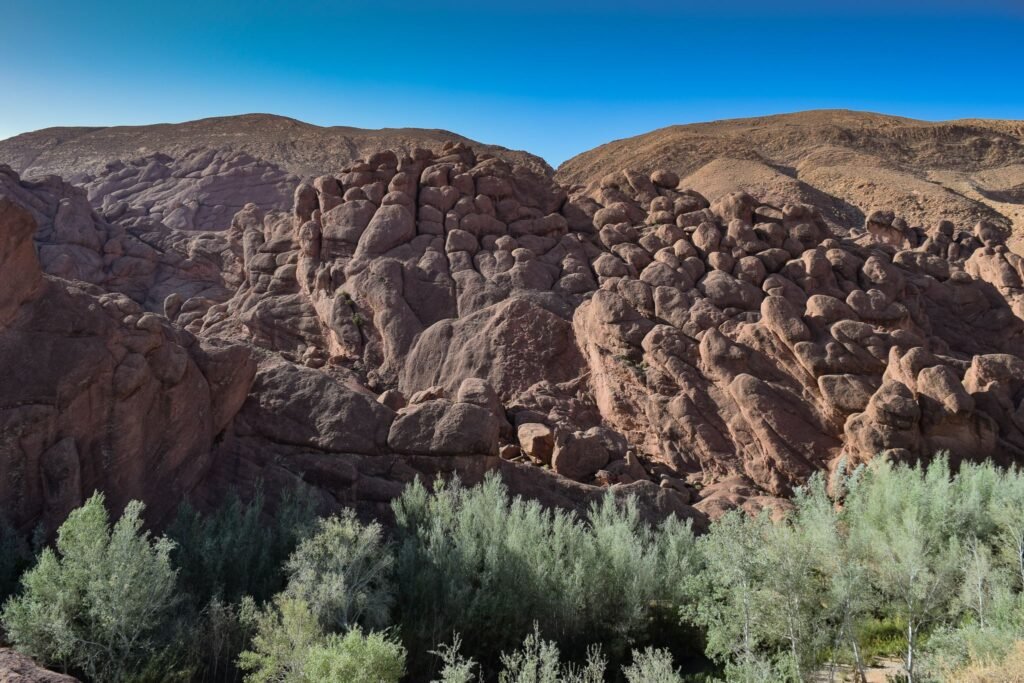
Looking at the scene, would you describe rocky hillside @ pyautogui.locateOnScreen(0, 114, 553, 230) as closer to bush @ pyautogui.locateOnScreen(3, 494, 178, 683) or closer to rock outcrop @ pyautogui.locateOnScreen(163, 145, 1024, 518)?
rock outcrop @ pyautogui.locateOnScreen(163, 145, 1024, 518)

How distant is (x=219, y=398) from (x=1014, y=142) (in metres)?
90.1

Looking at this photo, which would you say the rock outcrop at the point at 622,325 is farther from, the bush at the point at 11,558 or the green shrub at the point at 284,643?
the bush at the point at 11,558

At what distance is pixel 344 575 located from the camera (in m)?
13.3

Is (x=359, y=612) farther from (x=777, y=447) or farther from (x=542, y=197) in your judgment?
(x=542, y=197)

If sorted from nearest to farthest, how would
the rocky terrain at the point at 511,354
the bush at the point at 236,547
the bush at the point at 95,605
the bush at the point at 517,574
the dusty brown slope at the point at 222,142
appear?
1. the bush at the point at 95,605
2. the bush at the point at 236,547
3. the bush at the point at 517,574
4. the rocky terrain at the point at 511,354
5. the dusty brown slope at the point at 222,142

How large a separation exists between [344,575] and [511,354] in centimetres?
1186

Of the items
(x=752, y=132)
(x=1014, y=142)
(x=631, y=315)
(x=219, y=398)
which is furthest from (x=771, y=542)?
(x=1014, y=142)

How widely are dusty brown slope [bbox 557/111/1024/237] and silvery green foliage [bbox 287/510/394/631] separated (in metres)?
44.8

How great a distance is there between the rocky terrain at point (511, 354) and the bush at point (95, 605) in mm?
3085

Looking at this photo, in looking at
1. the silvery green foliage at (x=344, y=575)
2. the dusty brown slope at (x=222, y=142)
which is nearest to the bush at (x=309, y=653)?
the silvery green foliage at (x=344, y=575)

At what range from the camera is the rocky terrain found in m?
16.1

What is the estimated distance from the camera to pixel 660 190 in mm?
32844

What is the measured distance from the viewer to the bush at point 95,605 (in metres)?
10.9

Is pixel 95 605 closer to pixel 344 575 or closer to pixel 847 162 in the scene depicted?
pixel 344 575
